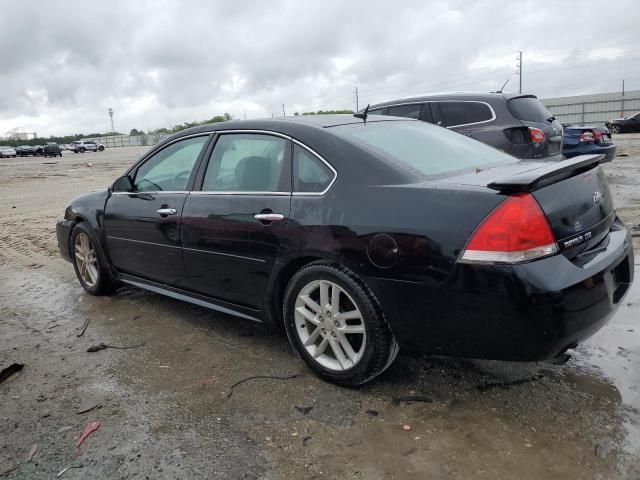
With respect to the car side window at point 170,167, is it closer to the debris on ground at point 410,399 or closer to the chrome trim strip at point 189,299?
the chrome trim strip at point 189,299

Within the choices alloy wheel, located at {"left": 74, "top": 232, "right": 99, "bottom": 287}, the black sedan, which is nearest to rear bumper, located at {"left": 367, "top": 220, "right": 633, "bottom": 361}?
the black sedan

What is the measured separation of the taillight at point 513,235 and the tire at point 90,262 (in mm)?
3533

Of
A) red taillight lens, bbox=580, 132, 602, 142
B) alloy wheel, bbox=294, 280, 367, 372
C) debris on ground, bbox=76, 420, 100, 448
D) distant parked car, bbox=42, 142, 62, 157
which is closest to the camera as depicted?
debris on ground, bbox=76, 420, 100, 448

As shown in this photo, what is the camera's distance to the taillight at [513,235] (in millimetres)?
2516

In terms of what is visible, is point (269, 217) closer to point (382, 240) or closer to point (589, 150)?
point (382, 240)

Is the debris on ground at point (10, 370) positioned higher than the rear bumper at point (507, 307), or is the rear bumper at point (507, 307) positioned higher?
the rear bumper at point (507, 307)

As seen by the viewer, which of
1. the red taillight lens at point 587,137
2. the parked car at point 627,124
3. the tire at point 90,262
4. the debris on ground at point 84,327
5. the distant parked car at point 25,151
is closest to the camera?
the debris on ground at point 84,327

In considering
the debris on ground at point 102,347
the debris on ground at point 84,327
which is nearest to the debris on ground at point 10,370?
the debris on ground at point 102,347

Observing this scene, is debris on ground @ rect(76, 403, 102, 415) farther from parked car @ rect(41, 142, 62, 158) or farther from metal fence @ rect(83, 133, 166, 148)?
metal fence @ rect(83, 133, 166, 148)

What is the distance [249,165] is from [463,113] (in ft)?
16.0

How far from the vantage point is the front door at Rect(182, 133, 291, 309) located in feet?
11.1

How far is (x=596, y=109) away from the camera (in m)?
39.4

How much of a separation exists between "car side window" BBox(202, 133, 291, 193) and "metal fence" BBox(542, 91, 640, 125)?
39533 mm

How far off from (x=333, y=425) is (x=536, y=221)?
139cm
